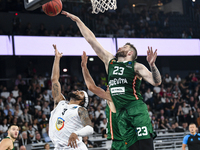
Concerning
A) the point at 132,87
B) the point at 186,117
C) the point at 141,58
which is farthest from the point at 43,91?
→ the point at 132,87

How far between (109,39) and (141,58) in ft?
18.4

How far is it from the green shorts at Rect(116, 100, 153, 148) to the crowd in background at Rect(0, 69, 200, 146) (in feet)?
25.5

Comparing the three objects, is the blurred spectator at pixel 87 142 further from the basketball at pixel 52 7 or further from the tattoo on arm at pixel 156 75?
the tattoo on arm at pixel 156 75

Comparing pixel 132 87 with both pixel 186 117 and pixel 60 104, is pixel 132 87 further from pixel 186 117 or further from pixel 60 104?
pixel 186 117

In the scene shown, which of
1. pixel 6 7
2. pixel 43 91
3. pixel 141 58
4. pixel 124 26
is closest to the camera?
pixel 43 91

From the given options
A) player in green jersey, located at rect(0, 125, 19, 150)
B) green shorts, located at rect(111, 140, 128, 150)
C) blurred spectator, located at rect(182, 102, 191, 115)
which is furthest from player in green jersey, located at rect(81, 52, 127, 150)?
blurred spectator, located at rect(182, 102, 191, 115)

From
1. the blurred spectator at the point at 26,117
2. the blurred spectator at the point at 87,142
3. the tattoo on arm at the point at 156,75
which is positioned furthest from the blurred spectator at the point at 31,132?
the tattoo on arm at the point at 156,75

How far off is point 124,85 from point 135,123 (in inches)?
20.8

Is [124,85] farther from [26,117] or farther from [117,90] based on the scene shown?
[26,117]

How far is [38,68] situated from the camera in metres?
20.4

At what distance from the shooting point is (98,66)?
22297 millimetres

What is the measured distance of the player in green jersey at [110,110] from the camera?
496cm

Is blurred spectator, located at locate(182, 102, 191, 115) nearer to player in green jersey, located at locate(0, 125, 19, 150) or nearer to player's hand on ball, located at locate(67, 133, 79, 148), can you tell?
player in green jersey, located at locate(0, 125, 19, 150)

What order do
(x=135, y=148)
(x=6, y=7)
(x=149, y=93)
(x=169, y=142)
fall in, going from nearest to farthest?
1. (x=135, y=148)
2. (x=169, y=142)
3. (x=149, y=93)
4. (x=6, y=7)
